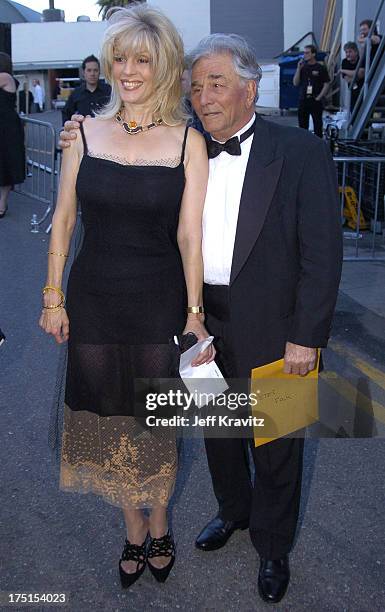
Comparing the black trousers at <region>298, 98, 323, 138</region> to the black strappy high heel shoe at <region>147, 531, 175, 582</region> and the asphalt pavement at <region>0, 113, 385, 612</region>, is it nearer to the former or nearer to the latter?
the asphalt pavement at <region>0, 113, 385, 612</region>

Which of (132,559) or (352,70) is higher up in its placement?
(352,70)

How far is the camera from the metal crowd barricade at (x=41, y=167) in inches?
394

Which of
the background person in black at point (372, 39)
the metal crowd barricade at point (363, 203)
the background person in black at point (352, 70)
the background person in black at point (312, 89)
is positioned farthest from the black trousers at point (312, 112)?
the metal crowd barricade at point (363, 203)

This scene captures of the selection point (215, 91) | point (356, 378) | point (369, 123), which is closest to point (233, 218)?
point (215, 91)

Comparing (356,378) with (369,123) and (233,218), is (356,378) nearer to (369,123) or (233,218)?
(233,218)

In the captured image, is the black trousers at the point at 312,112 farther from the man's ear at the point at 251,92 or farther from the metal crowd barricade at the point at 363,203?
the man's ear at the point at 251,92

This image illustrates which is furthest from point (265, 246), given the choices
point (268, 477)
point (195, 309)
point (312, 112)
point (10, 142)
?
point (312, 112)

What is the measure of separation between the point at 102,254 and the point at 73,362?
442mm

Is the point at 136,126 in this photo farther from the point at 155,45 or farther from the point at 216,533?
the point at 216,533

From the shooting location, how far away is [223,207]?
268cm

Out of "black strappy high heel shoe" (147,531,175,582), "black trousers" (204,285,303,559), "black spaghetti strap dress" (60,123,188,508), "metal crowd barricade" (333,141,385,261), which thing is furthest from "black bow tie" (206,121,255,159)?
"metal crowd barricade" (333,141,385,261)

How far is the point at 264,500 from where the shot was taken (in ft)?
9.40

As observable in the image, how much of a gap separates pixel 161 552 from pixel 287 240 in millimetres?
1319

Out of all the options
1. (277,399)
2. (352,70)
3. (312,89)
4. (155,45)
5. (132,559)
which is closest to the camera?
(155,45)
